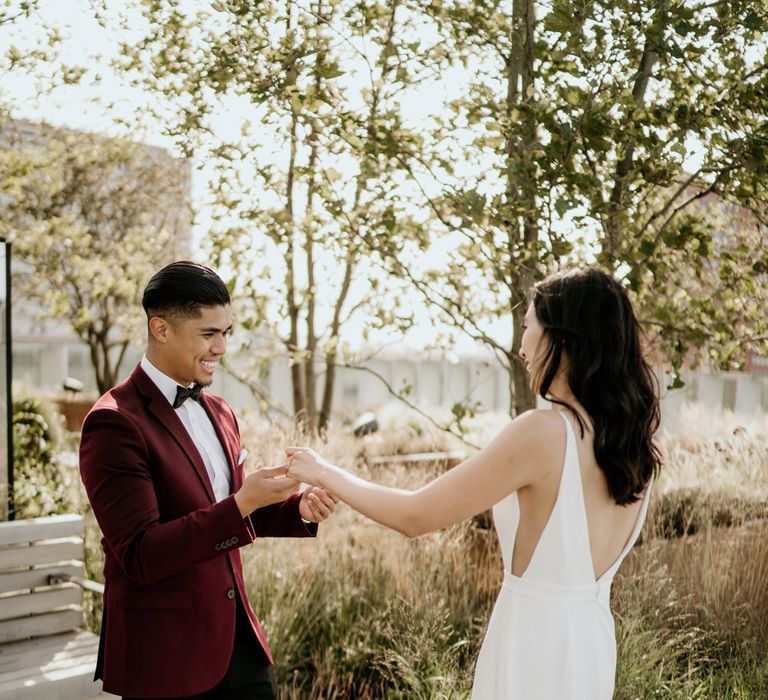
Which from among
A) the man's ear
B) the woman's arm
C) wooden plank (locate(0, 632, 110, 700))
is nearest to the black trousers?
the woman's arm

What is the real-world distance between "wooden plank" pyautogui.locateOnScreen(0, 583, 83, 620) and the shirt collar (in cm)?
241

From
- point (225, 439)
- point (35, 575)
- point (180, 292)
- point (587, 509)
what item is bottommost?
point (35, 575)

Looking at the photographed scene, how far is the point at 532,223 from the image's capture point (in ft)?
14.3

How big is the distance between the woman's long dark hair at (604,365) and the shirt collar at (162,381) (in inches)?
41.6

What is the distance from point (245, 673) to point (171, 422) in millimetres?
755

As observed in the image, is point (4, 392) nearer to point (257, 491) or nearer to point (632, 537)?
point (257, 491)

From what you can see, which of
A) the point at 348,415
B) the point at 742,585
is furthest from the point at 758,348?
the point at 348,415

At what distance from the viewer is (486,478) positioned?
7.27ft

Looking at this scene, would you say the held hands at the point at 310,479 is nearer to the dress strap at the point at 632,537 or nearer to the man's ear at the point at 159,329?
the man's ear at the point at 159,329

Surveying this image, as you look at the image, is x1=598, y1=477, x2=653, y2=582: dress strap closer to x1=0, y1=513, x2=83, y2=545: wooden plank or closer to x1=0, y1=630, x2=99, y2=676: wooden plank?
x1=0, y1=630, x2=99, y2=676: wooden plank

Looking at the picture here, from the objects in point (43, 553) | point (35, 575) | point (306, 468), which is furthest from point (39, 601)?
point (306, 468)

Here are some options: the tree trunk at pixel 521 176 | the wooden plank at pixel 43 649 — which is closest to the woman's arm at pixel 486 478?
the tree trunk at pixel 521 176

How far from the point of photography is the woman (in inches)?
88.0

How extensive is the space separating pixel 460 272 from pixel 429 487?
2982 millimetres
